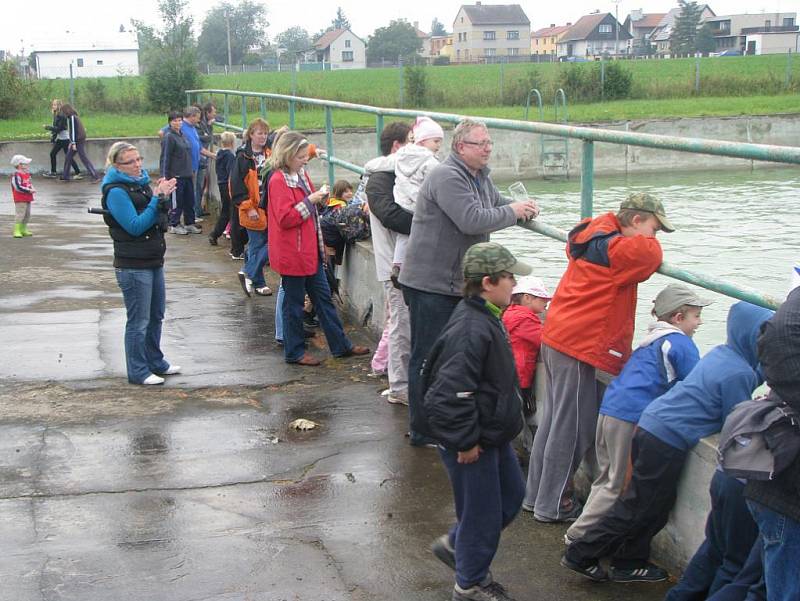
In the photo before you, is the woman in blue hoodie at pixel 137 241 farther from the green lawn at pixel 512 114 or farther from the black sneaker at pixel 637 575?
the green lawn at pixel 512 114

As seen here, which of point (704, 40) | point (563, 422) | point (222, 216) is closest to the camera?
point (563, 422)

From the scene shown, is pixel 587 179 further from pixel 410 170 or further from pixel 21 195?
pixel 21 195

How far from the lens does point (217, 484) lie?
5535mm

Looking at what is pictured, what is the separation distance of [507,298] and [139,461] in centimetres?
273

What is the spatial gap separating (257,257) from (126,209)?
125 inches

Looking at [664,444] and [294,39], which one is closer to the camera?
[664,444]

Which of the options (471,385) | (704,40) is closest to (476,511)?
(471,385)

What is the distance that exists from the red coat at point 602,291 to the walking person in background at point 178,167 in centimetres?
1046

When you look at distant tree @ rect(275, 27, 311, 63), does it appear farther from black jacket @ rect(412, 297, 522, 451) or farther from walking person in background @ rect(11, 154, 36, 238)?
black jacket @ rect(412, 297, 522, 451)

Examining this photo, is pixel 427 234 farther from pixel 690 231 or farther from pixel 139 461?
pixel 690 231

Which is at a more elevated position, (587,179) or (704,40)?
(704,40)

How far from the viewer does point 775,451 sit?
310 centimetres

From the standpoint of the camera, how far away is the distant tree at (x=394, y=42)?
400 ft

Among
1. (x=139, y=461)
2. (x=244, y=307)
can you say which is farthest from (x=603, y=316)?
(x=244, y=307)
